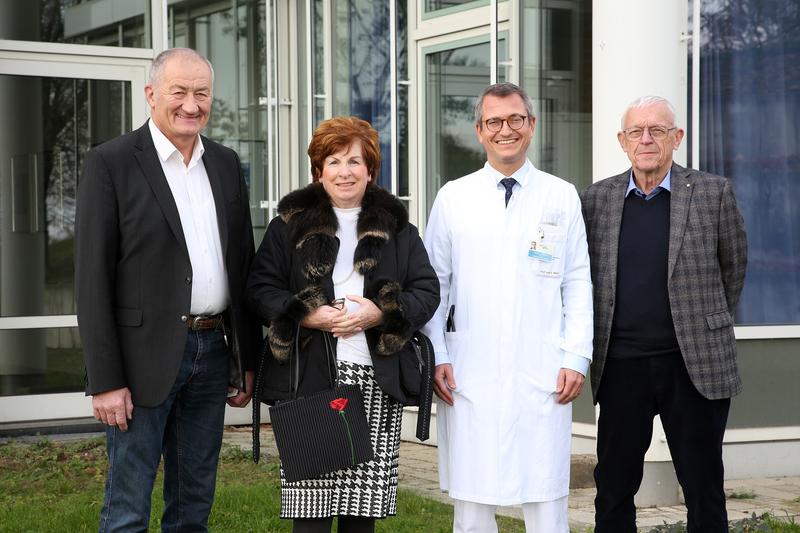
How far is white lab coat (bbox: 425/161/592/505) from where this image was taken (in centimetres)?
434

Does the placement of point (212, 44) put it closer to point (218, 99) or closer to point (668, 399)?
point (218, 99)

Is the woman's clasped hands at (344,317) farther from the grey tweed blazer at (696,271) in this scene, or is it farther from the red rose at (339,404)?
the grey tweed blazer at (696,271)

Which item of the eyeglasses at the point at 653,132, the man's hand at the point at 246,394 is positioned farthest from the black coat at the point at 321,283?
the eyeglasses at the point at 653,132

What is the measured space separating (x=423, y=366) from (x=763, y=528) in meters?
2.32

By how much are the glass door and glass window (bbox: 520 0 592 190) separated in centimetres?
339

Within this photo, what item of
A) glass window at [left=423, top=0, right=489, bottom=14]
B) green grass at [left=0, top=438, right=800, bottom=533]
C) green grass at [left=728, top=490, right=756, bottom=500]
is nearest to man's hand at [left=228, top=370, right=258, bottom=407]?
green grass at [left=0, top=438, right=800, bottom=533]

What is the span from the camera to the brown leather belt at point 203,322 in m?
4.11

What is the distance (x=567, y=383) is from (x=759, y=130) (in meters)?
3.70

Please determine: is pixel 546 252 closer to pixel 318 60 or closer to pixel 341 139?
pixel 341 139

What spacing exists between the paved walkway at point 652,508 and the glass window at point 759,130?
1.03 metres

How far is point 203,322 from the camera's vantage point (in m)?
4.13

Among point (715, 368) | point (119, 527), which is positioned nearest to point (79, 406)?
point (119, 527)

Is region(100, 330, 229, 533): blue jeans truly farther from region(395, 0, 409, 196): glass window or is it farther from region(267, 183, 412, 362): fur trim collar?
→ region(395, 0, 409, 196): glass window

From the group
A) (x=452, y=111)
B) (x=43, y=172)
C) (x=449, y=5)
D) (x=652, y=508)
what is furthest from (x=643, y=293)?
(x=43, y=172)
